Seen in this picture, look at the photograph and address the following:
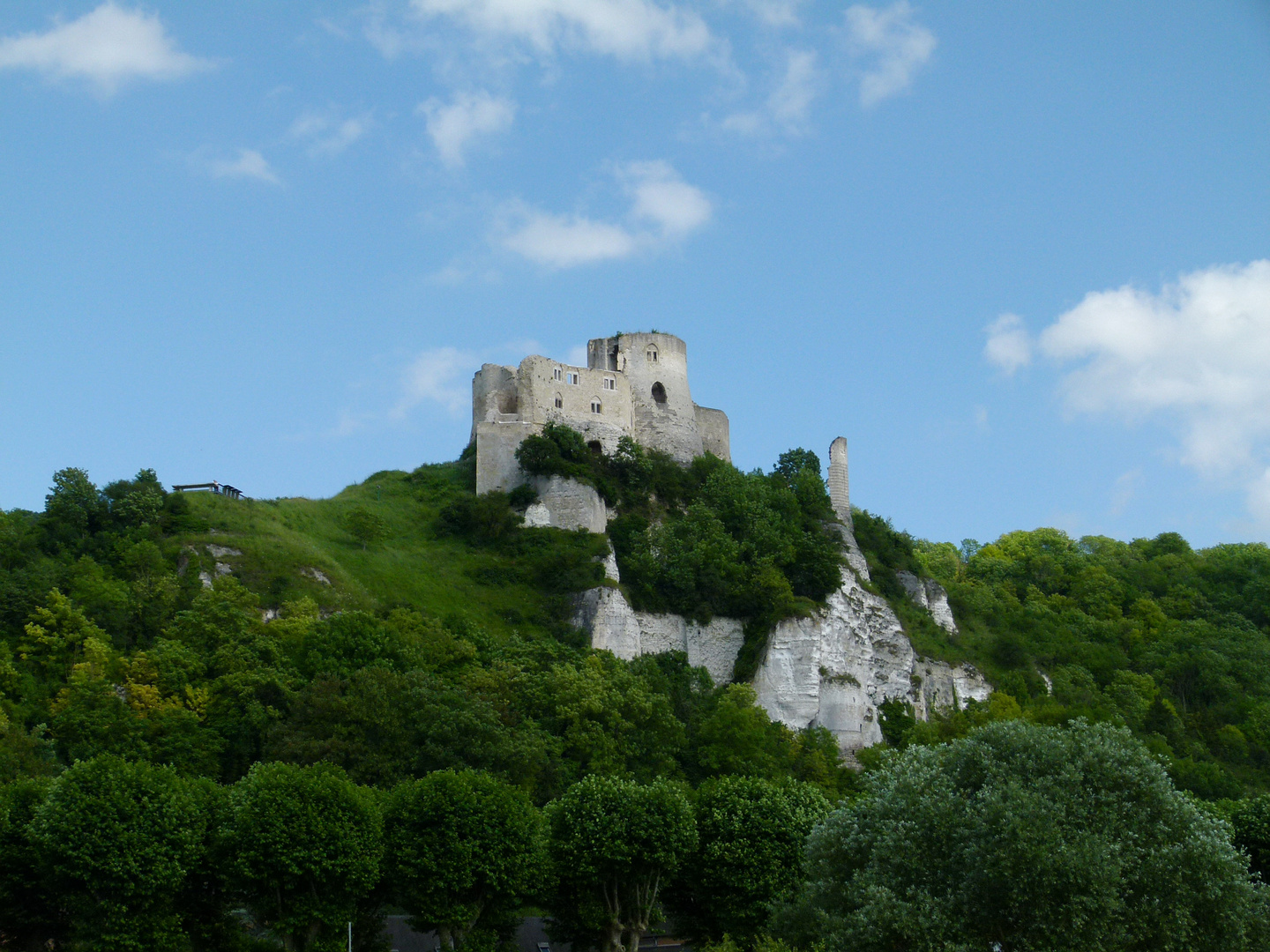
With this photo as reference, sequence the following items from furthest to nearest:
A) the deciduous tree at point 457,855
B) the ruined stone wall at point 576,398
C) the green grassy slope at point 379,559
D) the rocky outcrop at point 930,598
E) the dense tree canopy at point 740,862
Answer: the rocky outcrop at point 930,598, the ruined stone wall at point 576,398, the green grassy slope at point 379,559, the dense tree canopy at point 740,862, the deciduous tree at point 457,855

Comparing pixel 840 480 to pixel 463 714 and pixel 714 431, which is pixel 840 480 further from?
pixel 463 714

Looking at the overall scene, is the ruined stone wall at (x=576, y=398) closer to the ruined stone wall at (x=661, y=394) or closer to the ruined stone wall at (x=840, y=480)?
the ruined stone wall at (x=661, y=394)

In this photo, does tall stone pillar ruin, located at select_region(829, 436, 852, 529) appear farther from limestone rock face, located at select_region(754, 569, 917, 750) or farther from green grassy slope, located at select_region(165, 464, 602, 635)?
green grassy slope, located at select_region(165, 464, 602, 635)

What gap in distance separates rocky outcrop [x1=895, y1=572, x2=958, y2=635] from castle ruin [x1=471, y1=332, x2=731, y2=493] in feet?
45.2

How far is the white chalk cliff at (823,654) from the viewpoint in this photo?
65.8 m

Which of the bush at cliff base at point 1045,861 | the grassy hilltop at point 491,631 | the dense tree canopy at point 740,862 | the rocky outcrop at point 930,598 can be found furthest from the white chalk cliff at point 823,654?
the bush at cliff base at point 1045,861

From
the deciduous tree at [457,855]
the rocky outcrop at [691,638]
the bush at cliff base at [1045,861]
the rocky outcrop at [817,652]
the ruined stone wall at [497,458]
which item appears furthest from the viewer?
the ruined stone wall at [497,458]

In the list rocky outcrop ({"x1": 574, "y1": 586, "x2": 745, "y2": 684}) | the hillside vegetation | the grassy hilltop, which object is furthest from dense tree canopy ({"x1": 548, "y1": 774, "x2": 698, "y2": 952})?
rocky outcrop ({"x1": 574, "y1": 586, "x2": 745, "y2": 684})

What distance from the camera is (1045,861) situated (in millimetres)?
30188

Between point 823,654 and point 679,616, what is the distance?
743 centimetres

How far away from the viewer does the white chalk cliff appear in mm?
65812

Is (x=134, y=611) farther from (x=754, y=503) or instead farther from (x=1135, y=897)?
(x=1135, y=897)

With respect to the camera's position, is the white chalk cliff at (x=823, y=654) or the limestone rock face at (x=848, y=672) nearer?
the white chalk cliff at (x=823, y=654)

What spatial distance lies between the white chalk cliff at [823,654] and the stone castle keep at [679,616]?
0.06 m
